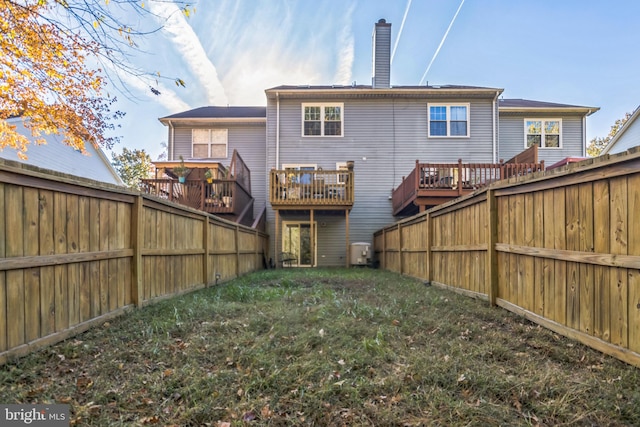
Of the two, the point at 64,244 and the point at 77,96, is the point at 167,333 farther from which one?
the point at 77,96

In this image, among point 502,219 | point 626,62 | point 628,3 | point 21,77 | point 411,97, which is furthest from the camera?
point 626,62

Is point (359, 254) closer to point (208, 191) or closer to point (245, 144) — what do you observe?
point (208, 191)

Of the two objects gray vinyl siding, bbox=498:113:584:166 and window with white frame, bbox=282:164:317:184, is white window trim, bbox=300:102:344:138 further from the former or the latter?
gray vinyl siding, bbox=498:113:584:166

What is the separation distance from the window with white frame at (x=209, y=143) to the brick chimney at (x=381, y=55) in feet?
23.4

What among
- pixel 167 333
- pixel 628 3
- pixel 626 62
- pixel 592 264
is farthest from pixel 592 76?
pixel 167 333

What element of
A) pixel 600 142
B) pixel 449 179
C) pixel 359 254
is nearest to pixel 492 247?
pixel 449 179

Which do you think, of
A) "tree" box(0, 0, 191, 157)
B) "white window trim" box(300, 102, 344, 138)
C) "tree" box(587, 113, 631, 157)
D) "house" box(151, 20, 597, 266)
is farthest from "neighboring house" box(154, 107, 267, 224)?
"tree" box(587, 113, 631, 157)

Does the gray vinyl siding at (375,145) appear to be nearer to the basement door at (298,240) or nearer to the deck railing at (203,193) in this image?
the basement door at (298,240)

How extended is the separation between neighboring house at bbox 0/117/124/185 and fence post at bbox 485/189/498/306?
10.7 metres

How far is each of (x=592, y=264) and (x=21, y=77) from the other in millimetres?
11308

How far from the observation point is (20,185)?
2.36 meters

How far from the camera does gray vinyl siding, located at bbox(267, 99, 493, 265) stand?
13.6 metres

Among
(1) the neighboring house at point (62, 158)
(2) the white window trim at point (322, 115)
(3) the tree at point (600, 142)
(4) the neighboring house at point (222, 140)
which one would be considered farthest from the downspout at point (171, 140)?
(3) the tree at point (600, 142)

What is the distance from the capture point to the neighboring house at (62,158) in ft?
33.6
